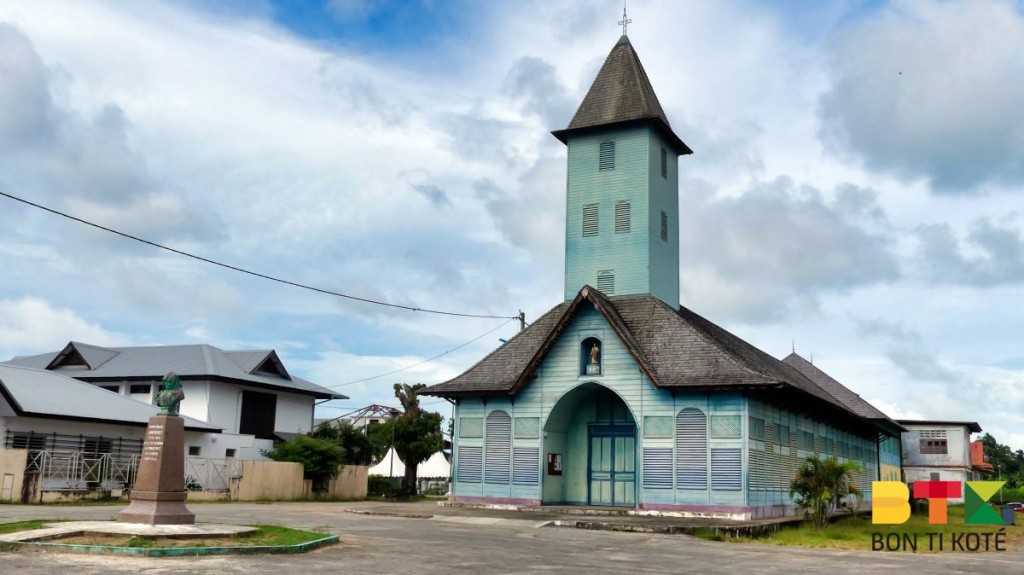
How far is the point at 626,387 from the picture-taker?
2891cm

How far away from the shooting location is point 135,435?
37.9 meters

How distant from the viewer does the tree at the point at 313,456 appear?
131 feet

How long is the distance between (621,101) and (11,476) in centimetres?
2354

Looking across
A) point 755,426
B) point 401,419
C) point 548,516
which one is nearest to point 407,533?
point 548,516

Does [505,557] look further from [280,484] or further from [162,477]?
[280,484]

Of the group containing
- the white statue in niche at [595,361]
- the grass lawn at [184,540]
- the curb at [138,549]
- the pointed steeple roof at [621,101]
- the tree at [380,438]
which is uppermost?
the pointed steeple roof at [621,101]

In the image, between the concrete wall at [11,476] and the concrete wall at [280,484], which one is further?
the concrete wall at [280,484]

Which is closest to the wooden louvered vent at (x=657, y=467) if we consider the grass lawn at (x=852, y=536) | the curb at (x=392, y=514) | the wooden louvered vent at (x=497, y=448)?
the grass lawn at (x=852, y=536)

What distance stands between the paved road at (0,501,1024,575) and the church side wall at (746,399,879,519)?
679cm

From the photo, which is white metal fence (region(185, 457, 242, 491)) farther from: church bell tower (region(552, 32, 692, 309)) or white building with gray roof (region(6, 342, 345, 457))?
church bell tower (region(552, 32, 692, 309))

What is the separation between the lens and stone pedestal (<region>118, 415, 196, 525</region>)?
673 inches

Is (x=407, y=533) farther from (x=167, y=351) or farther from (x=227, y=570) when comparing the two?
(x=167, y=351)

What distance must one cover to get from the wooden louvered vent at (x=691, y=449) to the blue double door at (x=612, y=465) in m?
2.70

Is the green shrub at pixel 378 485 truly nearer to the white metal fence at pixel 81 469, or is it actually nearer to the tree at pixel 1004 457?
the white metal fence at pixel 81 469
